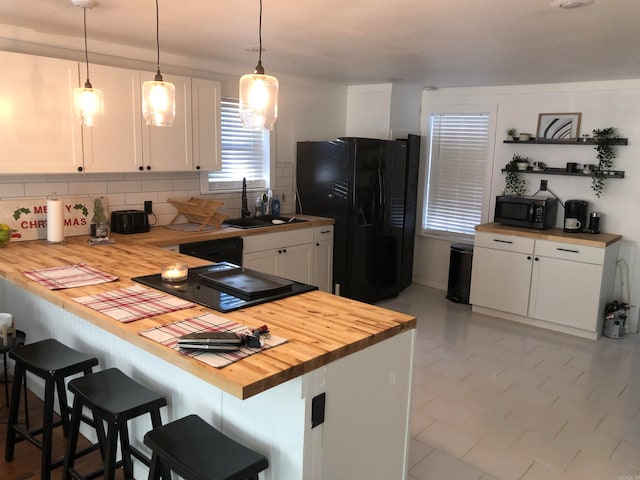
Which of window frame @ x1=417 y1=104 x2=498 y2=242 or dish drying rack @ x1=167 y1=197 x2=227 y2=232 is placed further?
window frame @ x1=417 y1=104 x2=498 y2=242

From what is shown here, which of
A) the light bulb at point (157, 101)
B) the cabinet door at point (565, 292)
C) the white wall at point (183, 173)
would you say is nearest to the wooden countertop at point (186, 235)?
the white wall at point (183, 173)

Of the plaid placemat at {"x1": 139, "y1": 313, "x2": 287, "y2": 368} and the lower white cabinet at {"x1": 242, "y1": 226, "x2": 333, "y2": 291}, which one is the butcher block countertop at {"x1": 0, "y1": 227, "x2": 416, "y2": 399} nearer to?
the plaid placemat at {"x1": 139, "y1": 313, "x2": 287, "y2": 368}

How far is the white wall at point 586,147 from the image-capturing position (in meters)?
4.77

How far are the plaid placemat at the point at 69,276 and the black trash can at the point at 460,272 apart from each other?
151 inches

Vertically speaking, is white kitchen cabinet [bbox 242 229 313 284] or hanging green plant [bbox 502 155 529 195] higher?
hanging green plant [bbox 502 155 529 195]

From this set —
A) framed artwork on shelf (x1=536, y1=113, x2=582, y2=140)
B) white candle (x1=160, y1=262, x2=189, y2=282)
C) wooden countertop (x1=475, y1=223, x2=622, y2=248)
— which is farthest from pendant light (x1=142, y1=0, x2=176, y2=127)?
framed artwork on shelf (x1=536, y1=113, x2=582, y2=140)

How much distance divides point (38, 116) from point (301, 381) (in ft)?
8.69

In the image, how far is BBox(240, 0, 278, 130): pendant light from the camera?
2.05 metres

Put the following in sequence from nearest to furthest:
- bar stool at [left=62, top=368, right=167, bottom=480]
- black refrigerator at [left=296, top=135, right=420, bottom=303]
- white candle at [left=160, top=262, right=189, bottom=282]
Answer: bar stool at [left=62, top=368, right=167, bottom=480]
white candle at [left=160, top=262, right=189, bottom=282]
black refrigerator at [left=296, top=135, right=420, bottom=303]

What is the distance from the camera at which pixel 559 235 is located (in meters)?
4.66

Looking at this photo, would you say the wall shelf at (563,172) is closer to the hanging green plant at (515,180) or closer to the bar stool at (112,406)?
the hanging green plant at (515,180)

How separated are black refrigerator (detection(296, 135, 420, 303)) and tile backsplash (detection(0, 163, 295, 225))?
2.24 ft

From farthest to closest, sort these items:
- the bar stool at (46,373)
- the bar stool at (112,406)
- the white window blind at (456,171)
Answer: the white window blind at (456,171), the bar stool at (46,373), the bar stool at (112,406)

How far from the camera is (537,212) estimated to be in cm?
489
